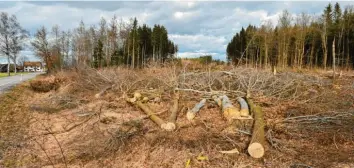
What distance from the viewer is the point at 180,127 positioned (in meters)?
7.12

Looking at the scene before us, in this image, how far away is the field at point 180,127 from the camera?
5609 millimetres

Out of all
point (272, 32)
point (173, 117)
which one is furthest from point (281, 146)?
point (272, 32)

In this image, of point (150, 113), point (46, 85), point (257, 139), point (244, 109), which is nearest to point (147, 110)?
point (150, 113)

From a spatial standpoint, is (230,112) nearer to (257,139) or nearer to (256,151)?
(257,139)

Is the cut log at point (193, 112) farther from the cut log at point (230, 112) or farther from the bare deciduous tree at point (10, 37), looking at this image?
the bare deciduous tree at point (10, 37)

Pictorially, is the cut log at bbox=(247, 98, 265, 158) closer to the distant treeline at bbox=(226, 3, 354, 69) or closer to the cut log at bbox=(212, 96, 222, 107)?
the cut log at bbox=(212, 96, 222, 107)

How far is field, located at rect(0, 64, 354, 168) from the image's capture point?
5609 millimetres

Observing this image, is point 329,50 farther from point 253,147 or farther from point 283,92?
point 253,147

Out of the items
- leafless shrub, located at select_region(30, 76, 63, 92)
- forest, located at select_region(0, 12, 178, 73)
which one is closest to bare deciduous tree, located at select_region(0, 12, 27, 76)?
forest, located at select_region(0, 12, 178, 73)

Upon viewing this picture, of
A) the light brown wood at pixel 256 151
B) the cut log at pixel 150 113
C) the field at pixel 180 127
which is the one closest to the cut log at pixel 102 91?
the field at pixel 180 127

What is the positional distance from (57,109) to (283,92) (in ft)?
26.6

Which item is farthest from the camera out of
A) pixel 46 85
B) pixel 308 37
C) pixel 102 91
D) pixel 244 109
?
pixel 308 37

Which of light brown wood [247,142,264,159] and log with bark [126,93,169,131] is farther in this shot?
log with bark [126,93,169,131]

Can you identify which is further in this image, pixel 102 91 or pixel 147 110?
pixel 102 91
